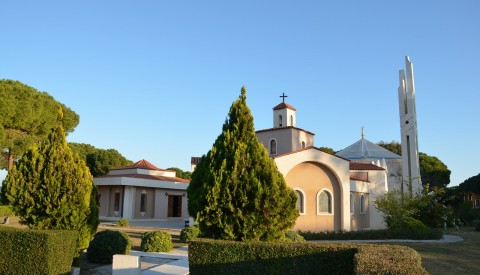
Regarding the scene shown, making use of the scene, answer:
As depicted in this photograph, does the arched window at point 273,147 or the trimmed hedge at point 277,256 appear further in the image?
the arched window at point 273,147

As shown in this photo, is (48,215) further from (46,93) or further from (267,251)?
(46,93)

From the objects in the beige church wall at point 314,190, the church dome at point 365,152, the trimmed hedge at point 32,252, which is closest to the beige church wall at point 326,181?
the beige church wall at point 314,190

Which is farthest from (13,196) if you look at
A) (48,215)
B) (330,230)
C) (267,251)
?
(330,230)

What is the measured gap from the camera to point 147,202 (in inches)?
1468

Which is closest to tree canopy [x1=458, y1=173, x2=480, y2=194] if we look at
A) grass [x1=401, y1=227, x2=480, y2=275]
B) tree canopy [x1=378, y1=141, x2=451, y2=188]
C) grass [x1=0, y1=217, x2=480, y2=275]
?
tree canopy [x1=378, y1=141, x2=451, y2=188]

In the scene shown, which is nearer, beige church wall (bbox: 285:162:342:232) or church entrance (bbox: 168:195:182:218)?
beige church wall (bbox: 285:162:342:232)

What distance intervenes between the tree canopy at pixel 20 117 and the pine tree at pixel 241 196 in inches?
1016

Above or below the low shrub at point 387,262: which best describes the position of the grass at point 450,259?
below

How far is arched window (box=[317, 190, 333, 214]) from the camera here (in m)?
25.2

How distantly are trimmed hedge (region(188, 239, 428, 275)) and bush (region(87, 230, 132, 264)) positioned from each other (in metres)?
5.13

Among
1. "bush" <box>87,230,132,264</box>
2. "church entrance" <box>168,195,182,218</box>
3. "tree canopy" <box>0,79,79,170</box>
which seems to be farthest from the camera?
"church entrance" <box>168,195,182,218</box>

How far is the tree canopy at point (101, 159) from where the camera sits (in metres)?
50.1

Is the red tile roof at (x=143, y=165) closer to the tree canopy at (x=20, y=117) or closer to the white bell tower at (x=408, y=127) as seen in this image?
the tree canopy at (x=20, y=117)

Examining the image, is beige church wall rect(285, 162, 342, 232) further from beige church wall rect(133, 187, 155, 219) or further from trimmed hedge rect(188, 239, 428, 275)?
beige church wall rect(133, 187, 155, 219)
